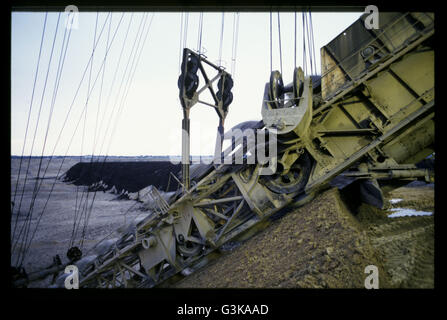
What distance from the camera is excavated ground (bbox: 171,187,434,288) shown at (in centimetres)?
243

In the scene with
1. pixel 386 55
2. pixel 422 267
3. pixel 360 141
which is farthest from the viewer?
pixel 360 141

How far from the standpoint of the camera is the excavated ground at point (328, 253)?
95.7 inches

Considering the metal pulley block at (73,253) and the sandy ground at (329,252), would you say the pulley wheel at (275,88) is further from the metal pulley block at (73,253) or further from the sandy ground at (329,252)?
the metal pulley block at (73,253)

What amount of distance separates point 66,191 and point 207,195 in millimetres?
24150

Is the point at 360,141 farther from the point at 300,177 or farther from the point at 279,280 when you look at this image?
the point at 279,280

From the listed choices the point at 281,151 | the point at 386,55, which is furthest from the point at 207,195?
the point at 386,55

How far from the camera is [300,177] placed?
13.7 feet
